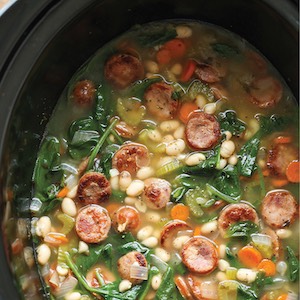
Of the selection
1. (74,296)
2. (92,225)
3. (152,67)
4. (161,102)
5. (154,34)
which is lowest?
(74,296)

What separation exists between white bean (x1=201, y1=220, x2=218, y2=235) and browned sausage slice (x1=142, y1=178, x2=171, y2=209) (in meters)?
0.18

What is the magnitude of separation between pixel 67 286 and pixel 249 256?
2.38 ft

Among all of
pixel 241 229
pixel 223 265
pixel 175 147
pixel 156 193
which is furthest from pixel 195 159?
pixel 223 265

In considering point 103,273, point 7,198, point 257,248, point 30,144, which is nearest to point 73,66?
point 30,144

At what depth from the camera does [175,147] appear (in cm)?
303

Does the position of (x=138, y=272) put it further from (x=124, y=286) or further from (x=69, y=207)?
(x=69, y=207)

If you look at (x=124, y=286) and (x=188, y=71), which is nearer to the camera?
(x=124, y=286)

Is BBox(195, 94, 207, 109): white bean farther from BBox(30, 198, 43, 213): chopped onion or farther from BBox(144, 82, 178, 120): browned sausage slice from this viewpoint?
BBox(30, 198, 43, 213): chopped onion

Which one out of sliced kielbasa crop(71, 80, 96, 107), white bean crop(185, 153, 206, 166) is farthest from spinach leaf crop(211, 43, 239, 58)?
sliced kielbasa crop(71, 80, 96, 107)

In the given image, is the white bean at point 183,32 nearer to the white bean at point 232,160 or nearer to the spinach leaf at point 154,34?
the spinach leaf at point 154,34

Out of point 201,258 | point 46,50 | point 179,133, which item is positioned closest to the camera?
point 46,50

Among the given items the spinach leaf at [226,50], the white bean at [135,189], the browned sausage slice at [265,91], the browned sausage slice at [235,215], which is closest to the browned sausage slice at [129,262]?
the white bean at [135,189]

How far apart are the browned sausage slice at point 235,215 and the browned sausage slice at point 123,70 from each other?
2.13 feet

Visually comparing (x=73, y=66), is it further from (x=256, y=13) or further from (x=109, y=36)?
(x=256, y=13)
